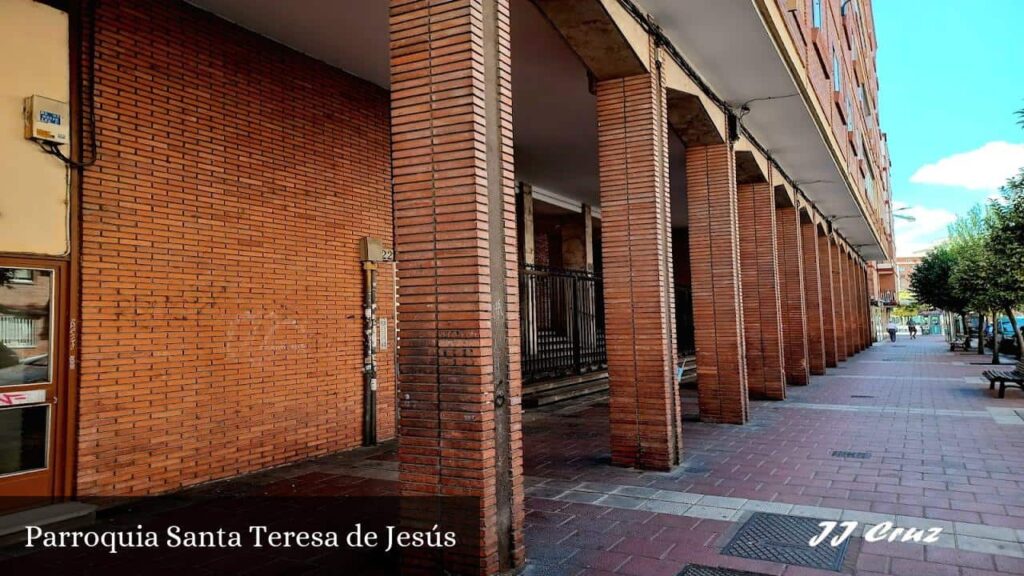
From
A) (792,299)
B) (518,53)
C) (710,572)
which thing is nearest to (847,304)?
(792,299)

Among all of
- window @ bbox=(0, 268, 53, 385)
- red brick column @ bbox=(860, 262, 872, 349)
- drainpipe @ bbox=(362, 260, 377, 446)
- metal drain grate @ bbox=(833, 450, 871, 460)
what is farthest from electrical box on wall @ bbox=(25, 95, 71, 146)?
red brick column @ bbox=(860, 262, 872, 349)

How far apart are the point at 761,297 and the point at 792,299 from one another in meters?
3.56

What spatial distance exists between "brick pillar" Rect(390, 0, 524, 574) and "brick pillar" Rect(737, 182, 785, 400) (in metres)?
9.45

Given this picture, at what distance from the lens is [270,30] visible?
24.5 ft

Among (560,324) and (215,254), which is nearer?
(215,254)

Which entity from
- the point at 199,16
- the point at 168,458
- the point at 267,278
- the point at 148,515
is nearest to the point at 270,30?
the point at 199,16

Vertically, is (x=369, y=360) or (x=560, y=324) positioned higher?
(x=560, y=324)

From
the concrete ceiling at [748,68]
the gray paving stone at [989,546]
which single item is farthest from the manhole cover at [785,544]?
the concrete ceiling at [748,68]

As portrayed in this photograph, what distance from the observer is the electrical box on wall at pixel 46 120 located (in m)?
5.51

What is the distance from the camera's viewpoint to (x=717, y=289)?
32.8ft

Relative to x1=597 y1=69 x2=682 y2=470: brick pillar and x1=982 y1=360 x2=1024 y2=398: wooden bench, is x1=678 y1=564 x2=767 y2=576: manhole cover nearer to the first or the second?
x1=597 y1=69 x2=682 y2=470: brick pillar

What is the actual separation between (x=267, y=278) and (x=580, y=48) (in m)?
4.33

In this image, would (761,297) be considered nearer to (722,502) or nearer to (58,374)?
(722,502)

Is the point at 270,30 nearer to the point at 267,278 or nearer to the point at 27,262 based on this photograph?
the point at 267,278
